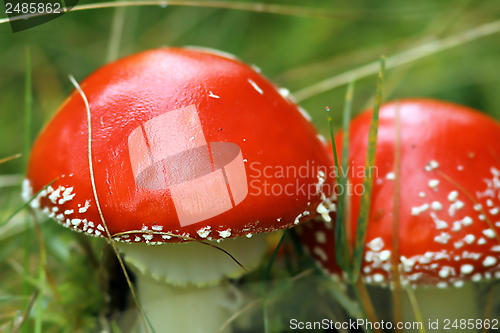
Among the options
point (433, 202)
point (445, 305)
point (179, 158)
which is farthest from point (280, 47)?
point (179, 158)

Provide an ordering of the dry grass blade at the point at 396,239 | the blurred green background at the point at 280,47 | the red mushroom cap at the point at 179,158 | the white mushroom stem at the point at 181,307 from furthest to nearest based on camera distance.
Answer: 1. the blurred green background at the point at 280,47
2. the white mushroom stem at the point at 181,307
3. the dry grass blade at the point at 396,239
4. the red mushroom cap at the point at 179,158

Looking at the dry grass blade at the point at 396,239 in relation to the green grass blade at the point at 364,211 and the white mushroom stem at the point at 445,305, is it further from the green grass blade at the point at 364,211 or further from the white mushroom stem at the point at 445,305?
the white mushroom stem at the point at 445,305

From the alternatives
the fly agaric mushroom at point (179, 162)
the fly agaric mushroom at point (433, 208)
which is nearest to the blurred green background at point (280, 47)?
the fly agaric mushroom at point (433, 208)

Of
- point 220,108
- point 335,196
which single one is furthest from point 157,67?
point 335,196

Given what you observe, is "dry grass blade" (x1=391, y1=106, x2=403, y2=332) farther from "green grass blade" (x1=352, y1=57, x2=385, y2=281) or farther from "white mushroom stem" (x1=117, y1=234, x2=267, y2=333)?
"white mushroom stem" (x1=117, y1=234, x2=267, y2=333)

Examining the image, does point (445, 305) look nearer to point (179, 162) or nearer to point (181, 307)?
point (181, 307)

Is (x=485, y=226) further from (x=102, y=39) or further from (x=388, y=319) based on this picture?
(x=102, y=39)
